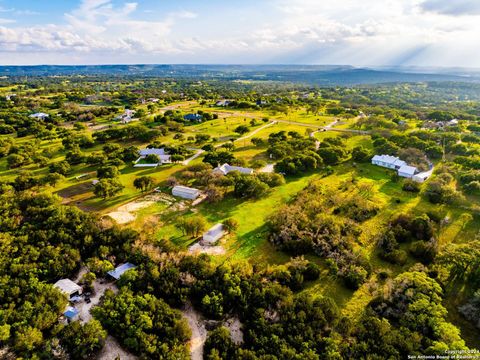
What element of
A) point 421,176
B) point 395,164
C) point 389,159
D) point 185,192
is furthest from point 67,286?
point 389,159

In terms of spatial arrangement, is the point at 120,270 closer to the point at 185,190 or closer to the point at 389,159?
the point at 185,190

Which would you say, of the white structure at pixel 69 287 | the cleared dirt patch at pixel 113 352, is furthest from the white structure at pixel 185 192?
the cleared dirt patch at pixel 113 352

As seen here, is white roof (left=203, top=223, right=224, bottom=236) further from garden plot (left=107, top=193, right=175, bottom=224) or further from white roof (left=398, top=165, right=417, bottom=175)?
white roof (left=398, top=165, right=417, bottom=175)

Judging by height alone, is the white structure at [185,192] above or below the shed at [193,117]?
below

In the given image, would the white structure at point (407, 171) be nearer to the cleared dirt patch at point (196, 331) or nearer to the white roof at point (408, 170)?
the white roof at point (408, 170)

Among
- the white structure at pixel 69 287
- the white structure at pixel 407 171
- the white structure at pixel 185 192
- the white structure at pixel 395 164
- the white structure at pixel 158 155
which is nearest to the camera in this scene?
the white structure at pixel 69 287

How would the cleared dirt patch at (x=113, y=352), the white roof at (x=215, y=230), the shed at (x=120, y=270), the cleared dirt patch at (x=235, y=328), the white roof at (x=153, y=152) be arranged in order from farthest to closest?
the white roof at (x=153, y=152), the white roof at (x=215, y=230), the shed at (x=120, y=270), the cleared dirt patch at (x=235, y=328), the cleared dirt patch at (x=113, y=352)

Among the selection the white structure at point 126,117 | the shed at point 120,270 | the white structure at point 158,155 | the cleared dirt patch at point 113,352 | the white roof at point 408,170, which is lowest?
the cleared dirt patch at point 113,352

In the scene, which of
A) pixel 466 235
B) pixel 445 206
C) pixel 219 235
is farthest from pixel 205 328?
pixel 445 206

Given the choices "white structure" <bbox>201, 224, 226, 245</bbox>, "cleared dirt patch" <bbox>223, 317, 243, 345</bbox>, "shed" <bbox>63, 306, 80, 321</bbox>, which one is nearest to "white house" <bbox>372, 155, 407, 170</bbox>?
"white structure" <bbox>201, 224, 226, 245</bbox>

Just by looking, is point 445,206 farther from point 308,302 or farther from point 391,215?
point 308,302
